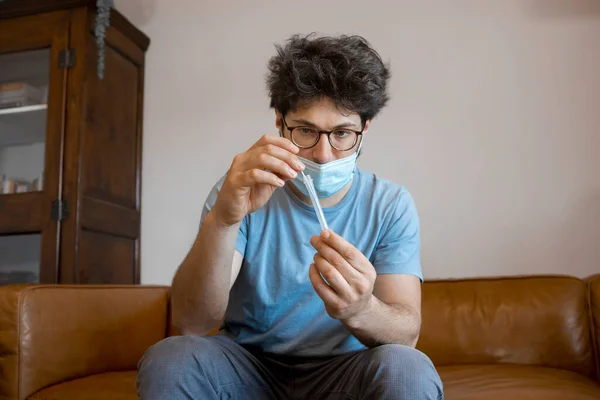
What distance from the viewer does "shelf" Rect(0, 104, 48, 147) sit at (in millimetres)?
2160

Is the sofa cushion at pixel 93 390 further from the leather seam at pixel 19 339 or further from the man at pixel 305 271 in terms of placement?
the man at pixel 305 271

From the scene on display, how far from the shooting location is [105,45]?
7.36 feet

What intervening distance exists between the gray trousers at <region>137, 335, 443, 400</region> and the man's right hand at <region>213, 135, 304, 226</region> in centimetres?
23

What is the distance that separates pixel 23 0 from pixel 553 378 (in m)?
2.25

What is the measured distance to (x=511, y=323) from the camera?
1560 mm

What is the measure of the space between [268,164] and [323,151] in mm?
204

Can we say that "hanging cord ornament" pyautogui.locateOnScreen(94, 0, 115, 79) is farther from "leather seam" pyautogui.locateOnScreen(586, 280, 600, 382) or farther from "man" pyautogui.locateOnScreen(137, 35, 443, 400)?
"leather seam" pyautogui.locateOnScreen(586, 280, 600, 382)

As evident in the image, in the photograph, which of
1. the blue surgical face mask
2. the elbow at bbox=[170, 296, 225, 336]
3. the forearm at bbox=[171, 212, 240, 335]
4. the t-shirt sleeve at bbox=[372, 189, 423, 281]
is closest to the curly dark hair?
the blue surgical face mask

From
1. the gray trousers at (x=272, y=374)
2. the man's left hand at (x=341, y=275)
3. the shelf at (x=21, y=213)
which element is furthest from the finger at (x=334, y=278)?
the shelf at (x=21, y=213)

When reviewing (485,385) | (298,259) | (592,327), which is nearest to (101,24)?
(298,259)

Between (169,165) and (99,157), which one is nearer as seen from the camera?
(99,157)

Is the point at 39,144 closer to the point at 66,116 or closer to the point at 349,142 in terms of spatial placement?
the point at 66,116

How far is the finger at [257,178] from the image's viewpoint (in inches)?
36.3

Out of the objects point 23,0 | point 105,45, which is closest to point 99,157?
point 105,45
